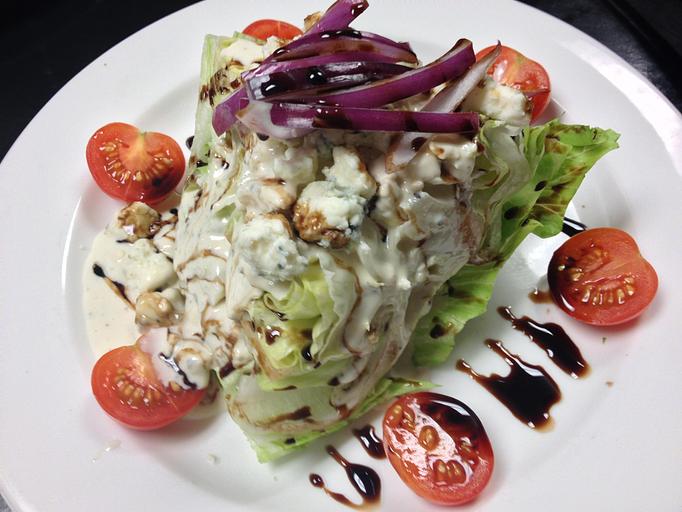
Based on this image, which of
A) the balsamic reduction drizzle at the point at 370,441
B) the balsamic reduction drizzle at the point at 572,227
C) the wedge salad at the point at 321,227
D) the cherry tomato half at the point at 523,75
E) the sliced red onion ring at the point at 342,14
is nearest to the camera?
the wedge salad at the point at 321,227

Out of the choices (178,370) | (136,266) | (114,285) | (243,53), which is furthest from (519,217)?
(114,285)

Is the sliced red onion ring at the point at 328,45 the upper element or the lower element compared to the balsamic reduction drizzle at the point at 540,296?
upper

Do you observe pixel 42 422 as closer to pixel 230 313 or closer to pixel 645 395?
pixel 230 313

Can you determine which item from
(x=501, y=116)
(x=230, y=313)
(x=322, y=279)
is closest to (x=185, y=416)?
(x=230, y=313)

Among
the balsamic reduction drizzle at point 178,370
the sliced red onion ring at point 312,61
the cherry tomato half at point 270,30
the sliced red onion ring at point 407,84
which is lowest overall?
the balsamic reduction drizzle at point 178,370

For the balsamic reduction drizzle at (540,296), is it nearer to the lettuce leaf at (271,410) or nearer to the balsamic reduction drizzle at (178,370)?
the lettuce leaf at (271,410)

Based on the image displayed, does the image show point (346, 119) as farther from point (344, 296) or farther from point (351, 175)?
point (344, 296)

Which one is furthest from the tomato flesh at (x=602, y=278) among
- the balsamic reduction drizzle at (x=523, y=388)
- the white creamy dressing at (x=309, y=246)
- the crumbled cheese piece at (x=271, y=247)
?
the crumbled cheese piece at (x=271, y=247)
